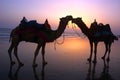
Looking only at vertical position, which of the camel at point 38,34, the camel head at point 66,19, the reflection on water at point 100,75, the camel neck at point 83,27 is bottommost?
the reflection on water at point 100,75

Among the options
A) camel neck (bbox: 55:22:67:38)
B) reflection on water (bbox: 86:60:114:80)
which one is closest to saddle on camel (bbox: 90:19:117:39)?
reflection on water (bbox: 86:60:114:80)

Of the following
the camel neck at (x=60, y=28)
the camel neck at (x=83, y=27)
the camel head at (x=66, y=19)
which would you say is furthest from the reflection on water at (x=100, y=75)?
the camel head at (x=66, y=19)

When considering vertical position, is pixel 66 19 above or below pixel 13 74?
above

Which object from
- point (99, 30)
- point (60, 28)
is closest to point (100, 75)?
point (60, 28)

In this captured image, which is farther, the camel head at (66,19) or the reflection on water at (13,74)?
the camel head at (66,19)

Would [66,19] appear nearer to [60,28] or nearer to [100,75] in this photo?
[60,28]

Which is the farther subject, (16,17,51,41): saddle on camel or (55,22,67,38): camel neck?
(16,17,51,41): saddle on camel

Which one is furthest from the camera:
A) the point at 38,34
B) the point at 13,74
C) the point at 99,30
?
the point at 99,30

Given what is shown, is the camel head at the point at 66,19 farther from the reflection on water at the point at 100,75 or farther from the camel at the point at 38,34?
the reflection on water at the point at 100,75

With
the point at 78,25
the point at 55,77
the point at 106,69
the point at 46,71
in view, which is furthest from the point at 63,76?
the point at 78,25

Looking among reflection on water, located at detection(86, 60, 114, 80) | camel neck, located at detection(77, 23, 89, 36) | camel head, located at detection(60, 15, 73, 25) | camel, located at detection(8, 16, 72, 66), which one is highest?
camel head, located at detection(60, 15, 73, 25)

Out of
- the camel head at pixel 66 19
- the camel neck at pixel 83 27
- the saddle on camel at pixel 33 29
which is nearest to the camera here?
the camel head at pixel 66 19

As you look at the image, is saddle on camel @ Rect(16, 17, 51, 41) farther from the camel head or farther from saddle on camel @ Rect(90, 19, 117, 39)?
saddle on camel @ Rect(90, 19, 117, 39)

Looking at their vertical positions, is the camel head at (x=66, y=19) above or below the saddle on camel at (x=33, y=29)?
above
